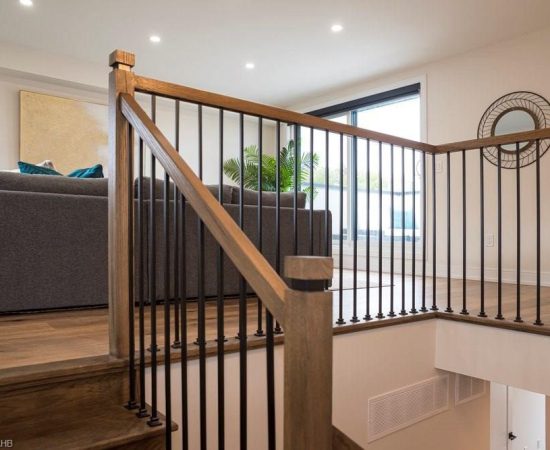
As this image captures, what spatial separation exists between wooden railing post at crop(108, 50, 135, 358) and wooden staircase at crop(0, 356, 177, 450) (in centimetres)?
11

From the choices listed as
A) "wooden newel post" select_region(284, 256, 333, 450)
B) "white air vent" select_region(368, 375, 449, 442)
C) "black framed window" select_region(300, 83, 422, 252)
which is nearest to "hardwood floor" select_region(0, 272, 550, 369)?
"white air vent" select_region(368, 375, 449, 442)

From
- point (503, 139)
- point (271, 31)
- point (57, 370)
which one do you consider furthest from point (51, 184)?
point (271, 31)

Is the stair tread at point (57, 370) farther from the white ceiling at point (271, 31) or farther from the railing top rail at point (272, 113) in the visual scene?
the white ceiling at point (271, 31)

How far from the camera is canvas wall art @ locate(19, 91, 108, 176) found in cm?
518

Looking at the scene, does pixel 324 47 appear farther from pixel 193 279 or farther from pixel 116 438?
pixel 116 438

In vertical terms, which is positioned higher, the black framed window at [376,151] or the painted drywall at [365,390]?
the black framed window at [376,151]

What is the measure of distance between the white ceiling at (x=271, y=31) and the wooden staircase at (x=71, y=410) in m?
3.39

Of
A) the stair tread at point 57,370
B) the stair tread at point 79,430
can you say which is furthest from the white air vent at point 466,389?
the stair tread at point 57,370

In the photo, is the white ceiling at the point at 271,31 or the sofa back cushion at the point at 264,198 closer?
the sofa back cushion at the point at 264,198

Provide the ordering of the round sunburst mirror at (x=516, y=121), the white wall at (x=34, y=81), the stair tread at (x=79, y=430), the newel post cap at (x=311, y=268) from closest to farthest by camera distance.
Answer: the newel post cap at (x=311, y=268)
the stair tread at (x=79, y=430)
the round sunburst mirror at (x=516, y=121)
the white wall at (x=34, y=81)

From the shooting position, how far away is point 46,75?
5.12 metres

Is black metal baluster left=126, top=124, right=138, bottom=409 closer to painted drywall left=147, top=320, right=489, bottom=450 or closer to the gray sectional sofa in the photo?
painted drywall left=147, top=320, right=489, bottom=450

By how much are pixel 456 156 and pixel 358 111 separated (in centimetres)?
→ 163

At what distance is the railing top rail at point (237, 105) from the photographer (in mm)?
1587
